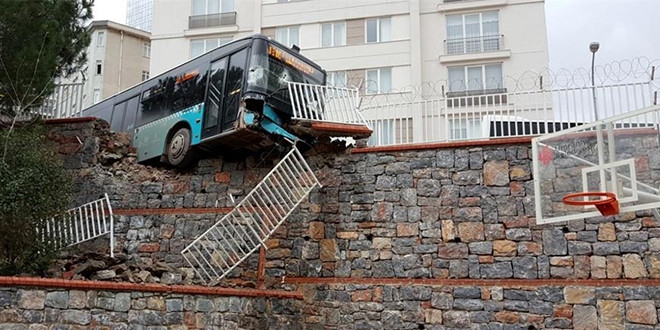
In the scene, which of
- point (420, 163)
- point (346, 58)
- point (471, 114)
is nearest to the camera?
point (420, 163)

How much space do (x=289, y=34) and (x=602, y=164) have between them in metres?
17.4

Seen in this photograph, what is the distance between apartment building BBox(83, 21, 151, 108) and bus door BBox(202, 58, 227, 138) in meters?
23.7

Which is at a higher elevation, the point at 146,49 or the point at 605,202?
the point at 146,49

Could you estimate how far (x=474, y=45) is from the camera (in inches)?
832

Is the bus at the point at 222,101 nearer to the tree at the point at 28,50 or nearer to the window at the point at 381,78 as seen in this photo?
the tree at the point at 28,50

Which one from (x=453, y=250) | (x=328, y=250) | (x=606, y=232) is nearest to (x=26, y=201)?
(x=328, y=250)

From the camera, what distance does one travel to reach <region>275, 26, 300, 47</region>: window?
73.6ft

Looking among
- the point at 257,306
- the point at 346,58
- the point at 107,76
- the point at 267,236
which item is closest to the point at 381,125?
the point at 267,236

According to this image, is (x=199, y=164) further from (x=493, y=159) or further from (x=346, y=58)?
(x=346, y=58)

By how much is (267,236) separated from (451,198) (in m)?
2.96

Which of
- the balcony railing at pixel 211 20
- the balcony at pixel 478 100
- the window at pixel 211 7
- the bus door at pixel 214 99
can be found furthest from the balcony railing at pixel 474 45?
the bus door at pixel 214 99

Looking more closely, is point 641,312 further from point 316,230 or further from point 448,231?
point 316,230

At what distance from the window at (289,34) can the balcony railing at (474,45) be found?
18.3 feet

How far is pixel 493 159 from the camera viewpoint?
925 cm
